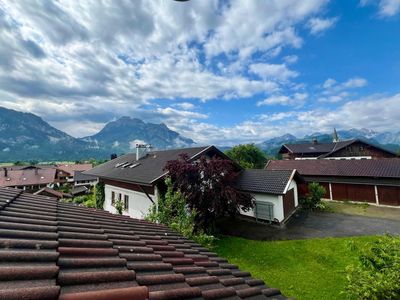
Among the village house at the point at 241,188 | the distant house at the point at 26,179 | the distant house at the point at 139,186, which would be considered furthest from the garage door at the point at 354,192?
the distant house at the point at 26,179

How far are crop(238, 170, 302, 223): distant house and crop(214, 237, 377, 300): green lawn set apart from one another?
3577 millimetres

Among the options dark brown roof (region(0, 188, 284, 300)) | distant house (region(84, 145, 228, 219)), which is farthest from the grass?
dark brown roof (region(0, 188, 284, 300))

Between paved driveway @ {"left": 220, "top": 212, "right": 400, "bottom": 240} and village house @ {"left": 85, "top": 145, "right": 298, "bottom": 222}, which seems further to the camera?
village house @ {"left": 85, "top": 145, "right": 298, "bottom": 222}

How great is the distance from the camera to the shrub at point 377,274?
3691 millimetres

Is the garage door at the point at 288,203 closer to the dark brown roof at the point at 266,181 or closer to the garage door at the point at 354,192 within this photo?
the dark brown roof at the point at 266,181

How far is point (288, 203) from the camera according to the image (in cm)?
1842

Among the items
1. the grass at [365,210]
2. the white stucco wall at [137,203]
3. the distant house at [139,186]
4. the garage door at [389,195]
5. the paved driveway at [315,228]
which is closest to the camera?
the paved driveway at [315,228]

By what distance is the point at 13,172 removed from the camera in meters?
60.2

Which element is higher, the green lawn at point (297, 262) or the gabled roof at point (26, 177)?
the gabled roof at point (26, 177)

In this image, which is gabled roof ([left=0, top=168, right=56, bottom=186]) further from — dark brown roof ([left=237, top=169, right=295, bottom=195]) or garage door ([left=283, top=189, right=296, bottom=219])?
garage door ([left=283, top=189, right=296, bottom=219])

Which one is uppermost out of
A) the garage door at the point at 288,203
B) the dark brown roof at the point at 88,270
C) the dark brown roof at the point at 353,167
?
the dark brown roof at the point at 353,167

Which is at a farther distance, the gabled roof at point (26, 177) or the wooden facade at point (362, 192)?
the gabled roof at point (26, 177)

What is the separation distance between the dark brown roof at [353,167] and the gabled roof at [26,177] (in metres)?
65.4

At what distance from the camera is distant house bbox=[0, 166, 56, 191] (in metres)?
57.3
